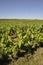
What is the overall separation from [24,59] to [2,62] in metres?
1.54

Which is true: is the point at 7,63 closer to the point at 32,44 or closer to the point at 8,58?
the point at 8,58

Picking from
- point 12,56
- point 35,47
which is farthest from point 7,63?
point 35,47

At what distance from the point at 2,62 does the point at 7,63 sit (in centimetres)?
32

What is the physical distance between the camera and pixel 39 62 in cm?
998

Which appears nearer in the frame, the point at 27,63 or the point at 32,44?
the point at 27,63

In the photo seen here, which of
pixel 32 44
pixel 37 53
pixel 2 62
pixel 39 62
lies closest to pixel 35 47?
pixel 32 44

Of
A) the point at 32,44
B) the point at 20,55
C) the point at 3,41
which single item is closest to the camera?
the point at 20,55

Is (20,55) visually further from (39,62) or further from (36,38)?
(36,38)

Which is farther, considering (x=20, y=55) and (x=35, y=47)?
(x=35, y=47)

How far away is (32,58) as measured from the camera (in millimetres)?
10859

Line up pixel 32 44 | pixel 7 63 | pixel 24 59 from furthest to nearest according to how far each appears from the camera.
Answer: pixel 32 44
pixel 24 59
pixel 7 63

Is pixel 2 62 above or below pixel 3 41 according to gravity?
below

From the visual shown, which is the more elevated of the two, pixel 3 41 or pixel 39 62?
pixel 3 41

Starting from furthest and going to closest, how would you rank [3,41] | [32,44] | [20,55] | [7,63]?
[32,44] → [3,41] → [20,55] → [7,63]
